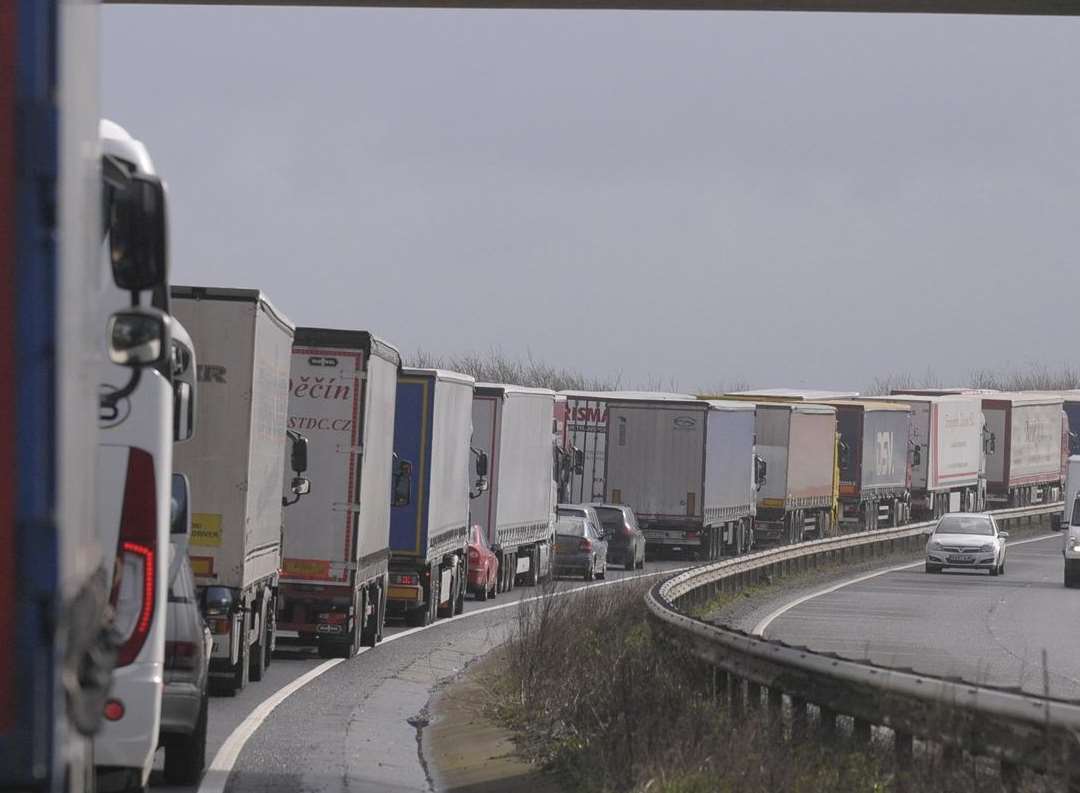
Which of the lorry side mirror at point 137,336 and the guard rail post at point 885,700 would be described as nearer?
the lorry side mirror at point 137,336

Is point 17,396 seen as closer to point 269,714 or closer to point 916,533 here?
point 269,714

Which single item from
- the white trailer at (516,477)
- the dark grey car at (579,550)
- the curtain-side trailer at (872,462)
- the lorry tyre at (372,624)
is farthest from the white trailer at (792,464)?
the lorry tyre at (372,624)

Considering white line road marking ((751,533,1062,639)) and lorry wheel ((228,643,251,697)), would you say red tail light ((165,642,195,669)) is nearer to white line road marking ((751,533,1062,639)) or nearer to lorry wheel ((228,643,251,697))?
lorry wheel ((228,643,251,697))

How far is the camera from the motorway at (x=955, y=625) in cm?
2439

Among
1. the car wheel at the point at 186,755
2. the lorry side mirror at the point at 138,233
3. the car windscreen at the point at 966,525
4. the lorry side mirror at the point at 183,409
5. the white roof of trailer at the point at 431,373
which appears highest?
the white roof of trailer at the point at 431,373

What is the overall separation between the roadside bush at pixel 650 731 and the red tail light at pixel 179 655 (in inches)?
92.5

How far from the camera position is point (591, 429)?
50156 millimetres

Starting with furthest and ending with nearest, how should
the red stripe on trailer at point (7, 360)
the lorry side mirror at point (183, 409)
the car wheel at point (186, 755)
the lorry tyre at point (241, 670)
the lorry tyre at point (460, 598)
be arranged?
the lorry tyre at point (460, 598), the lorry tyre at point (241, 670), the car wheel at point (186, 755), the lorry side mirror at point (183, 409), the red stripe on trailer at point (7, 360)

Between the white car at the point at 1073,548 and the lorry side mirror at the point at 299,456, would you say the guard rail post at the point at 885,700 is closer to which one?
the lorry side mirror at the point at 299,456

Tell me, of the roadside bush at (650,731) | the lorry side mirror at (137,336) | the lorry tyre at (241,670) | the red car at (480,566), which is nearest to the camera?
the lorry side mirror at (137,336)

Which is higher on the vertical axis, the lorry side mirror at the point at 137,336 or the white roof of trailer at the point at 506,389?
the white roof of trailer at the point at 506,389

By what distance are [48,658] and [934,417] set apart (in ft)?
216

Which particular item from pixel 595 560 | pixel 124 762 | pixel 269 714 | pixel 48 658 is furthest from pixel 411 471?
pixel 48 658

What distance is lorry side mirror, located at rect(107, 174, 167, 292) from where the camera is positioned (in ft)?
23.0
